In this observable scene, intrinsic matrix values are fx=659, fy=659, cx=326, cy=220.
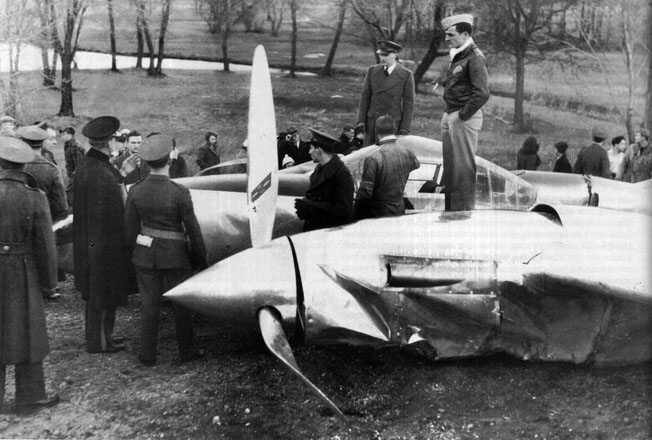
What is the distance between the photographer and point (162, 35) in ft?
56.7

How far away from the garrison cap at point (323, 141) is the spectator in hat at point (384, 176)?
39 cm

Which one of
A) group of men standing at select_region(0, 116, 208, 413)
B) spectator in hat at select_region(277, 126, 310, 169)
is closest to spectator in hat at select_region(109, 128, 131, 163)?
spectator in hat at select_region(277, 126, 310, 169)

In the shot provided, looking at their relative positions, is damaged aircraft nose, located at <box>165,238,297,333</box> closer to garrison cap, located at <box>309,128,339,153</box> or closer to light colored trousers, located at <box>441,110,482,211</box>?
garrison cap, located at <box>309,128,339,153</box>

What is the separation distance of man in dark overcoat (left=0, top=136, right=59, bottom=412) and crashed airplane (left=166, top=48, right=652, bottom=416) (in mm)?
1163

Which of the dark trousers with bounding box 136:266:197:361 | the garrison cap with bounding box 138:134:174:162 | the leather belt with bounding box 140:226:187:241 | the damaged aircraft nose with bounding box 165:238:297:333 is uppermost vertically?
the garrison cap with bounding box 138:134:174:162

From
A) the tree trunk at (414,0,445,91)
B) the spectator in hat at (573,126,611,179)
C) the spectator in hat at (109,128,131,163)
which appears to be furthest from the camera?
the tree trunk at (414,0,445,91)

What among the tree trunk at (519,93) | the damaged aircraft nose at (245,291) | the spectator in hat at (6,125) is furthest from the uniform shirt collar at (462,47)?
the tree trunk at (519,93)

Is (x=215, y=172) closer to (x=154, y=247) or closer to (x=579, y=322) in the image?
(x=154, y=247)

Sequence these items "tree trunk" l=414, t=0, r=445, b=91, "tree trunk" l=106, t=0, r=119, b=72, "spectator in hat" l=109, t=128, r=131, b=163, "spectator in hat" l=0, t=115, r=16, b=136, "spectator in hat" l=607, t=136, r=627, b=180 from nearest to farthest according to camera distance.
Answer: "spectator in hat" l=0, t=115, r=16, b=136 → "spectator in hat" l=109, t=128, r=131, b=163 → "spectator in hat" l=607, t=136, r=627, b=180 → "tree trunk" l=106, t=0, r=119, b=72 → "tree trunk" l=414, t=0, r=445, b=91

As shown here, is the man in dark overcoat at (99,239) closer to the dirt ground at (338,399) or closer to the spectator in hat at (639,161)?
the dirt ground at (338,399)

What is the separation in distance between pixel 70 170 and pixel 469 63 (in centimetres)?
868

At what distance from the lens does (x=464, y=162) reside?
21.8 ft

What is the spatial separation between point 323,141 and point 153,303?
2.17m

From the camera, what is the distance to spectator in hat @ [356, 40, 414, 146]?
8.55 metres
